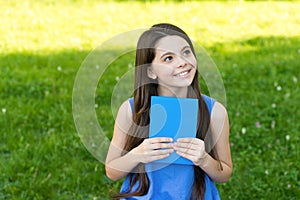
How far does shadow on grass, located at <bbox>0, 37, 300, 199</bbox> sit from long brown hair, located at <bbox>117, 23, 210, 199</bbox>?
3.35ft

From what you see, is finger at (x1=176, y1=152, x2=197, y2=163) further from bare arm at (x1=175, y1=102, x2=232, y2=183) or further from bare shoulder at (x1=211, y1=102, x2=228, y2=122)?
bare shoulder at (x1=211, y1=102, x2=228, y2=122)

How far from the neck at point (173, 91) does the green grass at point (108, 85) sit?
1.17 metres

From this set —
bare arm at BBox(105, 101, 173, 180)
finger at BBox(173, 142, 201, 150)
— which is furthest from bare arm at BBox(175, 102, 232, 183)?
bare arm at BBox(105, 101, 173, 180)

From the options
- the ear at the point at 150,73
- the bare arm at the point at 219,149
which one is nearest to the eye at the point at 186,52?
the ear at the point at 150,73

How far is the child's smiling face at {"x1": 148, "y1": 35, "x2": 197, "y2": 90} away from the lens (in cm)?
234

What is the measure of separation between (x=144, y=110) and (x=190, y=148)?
0.98ft

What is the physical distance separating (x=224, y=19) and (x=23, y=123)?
11.5ft

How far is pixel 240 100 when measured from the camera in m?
4.80

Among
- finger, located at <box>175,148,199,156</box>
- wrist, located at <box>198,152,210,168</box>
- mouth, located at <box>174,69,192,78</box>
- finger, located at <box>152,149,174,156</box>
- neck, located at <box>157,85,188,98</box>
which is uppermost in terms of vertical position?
mouth, located at <box>174,69,192,78</box>

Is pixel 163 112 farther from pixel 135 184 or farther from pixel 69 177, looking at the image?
pixel 69 177

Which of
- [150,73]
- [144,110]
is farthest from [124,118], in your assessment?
[150,73]

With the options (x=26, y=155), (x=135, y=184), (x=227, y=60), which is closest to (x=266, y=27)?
(x=227, y=60)

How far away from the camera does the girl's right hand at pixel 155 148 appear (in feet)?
7.52

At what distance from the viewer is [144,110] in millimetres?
2504
